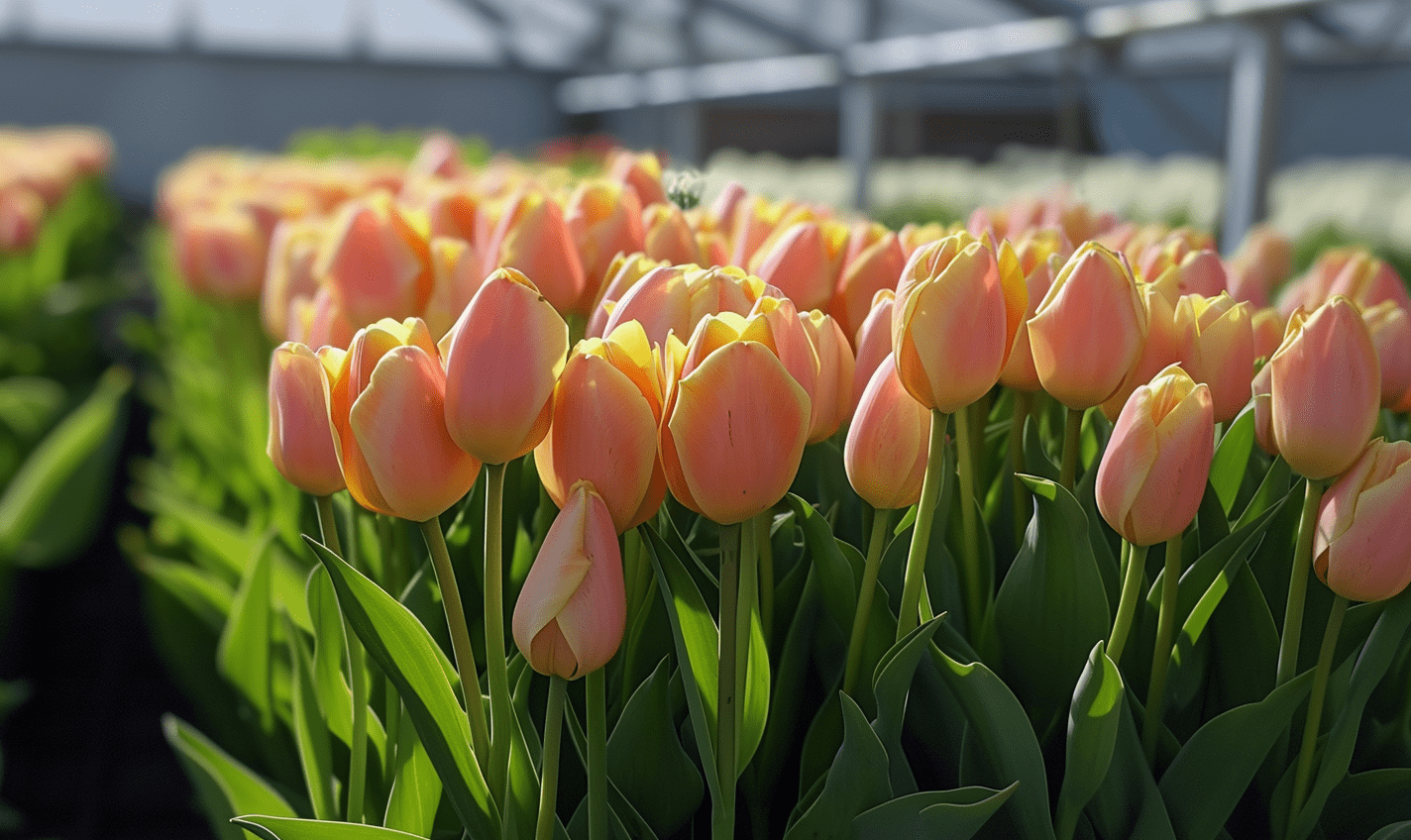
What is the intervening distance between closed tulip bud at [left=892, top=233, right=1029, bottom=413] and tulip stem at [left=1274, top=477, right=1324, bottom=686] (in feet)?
0.50

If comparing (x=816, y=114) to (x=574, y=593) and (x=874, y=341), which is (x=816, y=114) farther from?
(x=574, y=593)

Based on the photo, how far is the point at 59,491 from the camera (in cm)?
171

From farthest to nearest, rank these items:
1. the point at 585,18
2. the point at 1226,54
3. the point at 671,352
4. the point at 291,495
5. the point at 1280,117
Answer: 1. the point at 585,18
2. the point at 1226,54
3. the point at 1280,117
4. the point at 291,495
5. the point at 671,352

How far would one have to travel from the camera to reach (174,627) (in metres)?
1.06

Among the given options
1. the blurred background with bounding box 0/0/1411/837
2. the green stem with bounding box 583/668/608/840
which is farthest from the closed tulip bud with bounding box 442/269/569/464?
the blurred background with bounding box 0/0/1411/837

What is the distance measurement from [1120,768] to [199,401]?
142 centimetres

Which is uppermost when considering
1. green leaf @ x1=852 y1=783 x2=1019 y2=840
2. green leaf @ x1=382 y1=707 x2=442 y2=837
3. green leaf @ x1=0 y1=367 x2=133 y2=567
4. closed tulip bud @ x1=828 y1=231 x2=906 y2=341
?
closed tulip bud @ x1=828 y1=231 x2=906 y2=341

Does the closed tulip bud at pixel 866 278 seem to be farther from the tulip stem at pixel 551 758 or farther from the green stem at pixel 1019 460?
the tulip stem at pixel 551 758

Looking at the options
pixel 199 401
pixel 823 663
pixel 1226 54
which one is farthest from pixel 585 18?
pixel 823 663

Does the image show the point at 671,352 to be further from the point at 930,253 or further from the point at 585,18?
the point at 585,18

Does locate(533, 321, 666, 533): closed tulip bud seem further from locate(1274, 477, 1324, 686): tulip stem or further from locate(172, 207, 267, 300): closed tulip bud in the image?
locate(172, 207, 267, 300): closed tulip bud

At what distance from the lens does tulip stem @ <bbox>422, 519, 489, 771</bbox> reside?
493 millimetres

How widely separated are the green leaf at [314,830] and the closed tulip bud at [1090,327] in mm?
355

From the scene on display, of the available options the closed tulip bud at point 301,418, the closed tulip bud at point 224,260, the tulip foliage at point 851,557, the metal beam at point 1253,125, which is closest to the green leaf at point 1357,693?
the tulip foliage at point 851,557
